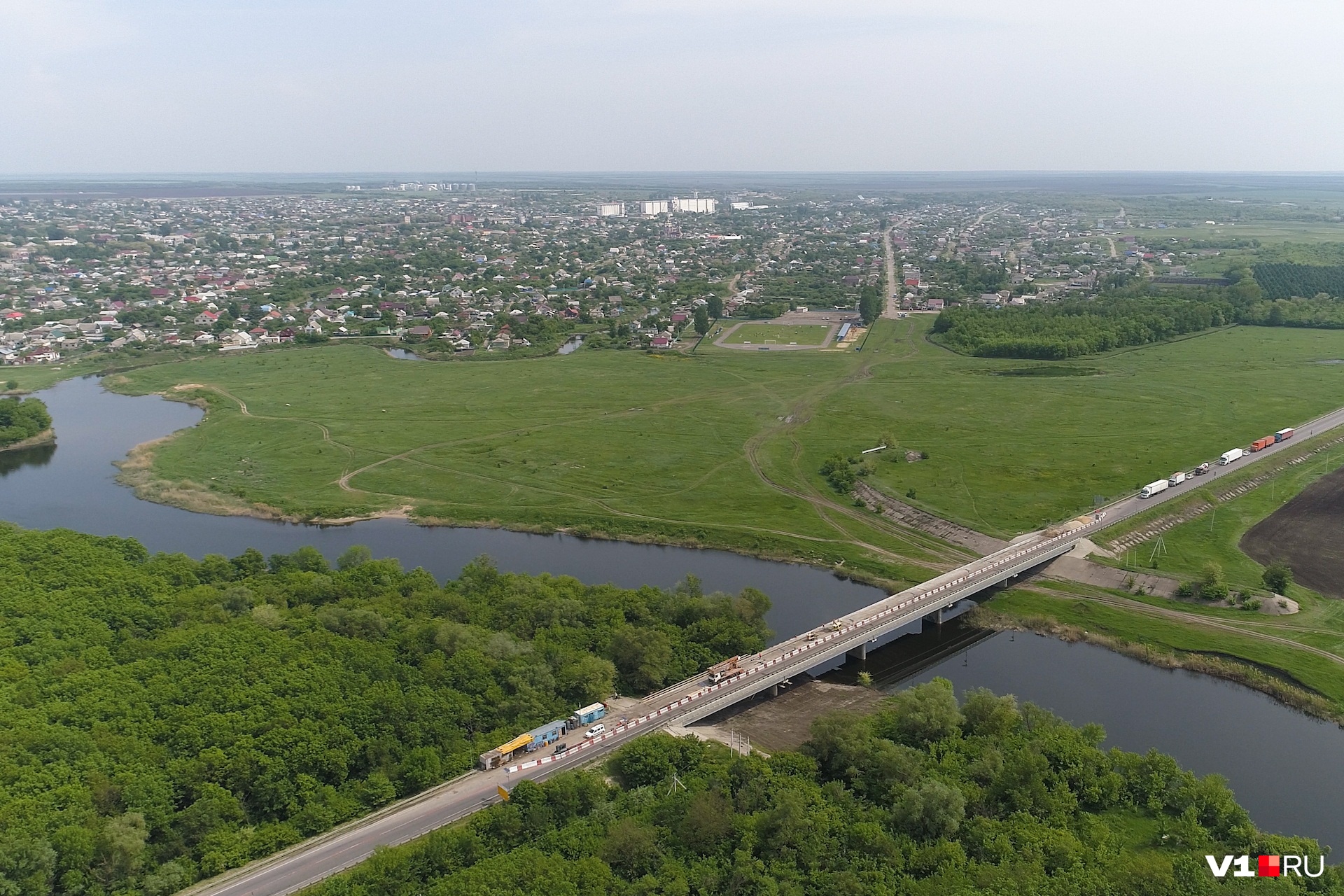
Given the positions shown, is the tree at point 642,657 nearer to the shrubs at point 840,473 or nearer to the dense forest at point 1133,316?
the shrubs at point 840,473

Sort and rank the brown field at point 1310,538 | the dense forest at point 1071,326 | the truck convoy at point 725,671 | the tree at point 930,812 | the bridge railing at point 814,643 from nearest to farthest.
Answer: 1. the tree at point 930,812
2. the bridge railing at point 814,643
3. the truck convoy at point 725,671
4. the brown field at point 1310,538
5. the dense forest at point 1071,326

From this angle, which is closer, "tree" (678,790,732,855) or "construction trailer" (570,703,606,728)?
"tree" (678,790,732,855)

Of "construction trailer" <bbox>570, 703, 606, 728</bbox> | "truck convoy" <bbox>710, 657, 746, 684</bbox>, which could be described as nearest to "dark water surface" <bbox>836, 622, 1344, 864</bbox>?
"truck convoy" <bbox>710, 657, 746, 684</bbox>

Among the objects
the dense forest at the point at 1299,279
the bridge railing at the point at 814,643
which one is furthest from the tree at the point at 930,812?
the dense forest at the point at 1299,279

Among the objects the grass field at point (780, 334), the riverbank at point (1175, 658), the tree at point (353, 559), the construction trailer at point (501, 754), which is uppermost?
the grass field at point (780, 334)

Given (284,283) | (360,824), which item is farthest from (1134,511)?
(284,283)

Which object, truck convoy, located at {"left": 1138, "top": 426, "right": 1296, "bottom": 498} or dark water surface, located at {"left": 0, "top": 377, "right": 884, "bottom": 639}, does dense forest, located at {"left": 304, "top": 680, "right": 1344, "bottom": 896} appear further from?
truck convoy, located at {"left": 1138, "top": 426, "right": 1296, "bottom": 498}
